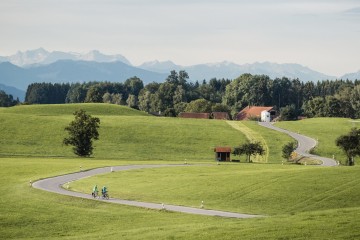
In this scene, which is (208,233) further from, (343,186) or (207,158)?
(207,158)

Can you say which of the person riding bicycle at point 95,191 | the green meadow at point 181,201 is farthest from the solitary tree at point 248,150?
the person riding bicycle at point 95,191

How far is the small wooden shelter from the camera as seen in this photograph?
122 metres

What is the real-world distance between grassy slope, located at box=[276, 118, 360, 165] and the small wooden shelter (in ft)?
76.9

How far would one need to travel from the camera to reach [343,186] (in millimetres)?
67938

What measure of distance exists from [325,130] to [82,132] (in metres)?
73.5

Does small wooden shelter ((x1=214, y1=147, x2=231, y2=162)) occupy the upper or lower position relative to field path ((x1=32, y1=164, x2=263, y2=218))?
upper

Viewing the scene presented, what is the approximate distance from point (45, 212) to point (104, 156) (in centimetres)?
7130

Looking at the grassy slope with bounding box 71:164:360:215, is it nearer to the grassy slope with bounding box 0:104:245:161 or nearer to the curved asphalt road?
the curved asphalt road

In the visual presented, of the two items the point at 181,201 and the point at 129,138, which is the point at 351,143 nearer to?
the point at 181,201

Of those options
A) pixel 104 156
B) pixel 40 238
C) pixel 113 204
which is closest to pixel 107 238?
pixel 40 238

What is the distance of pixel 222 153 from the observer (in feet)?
401

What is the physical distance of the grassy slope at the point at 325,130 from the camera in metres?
135

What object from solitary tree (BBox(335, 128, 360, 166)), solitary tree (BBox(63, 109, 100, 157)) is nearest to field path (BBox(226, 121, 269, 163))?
solitary tree (BBox(335, 128, 360, 166))

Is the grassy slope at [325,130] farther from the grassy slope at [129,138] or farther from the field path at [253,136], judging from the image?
the grassy slope at [129,138]
